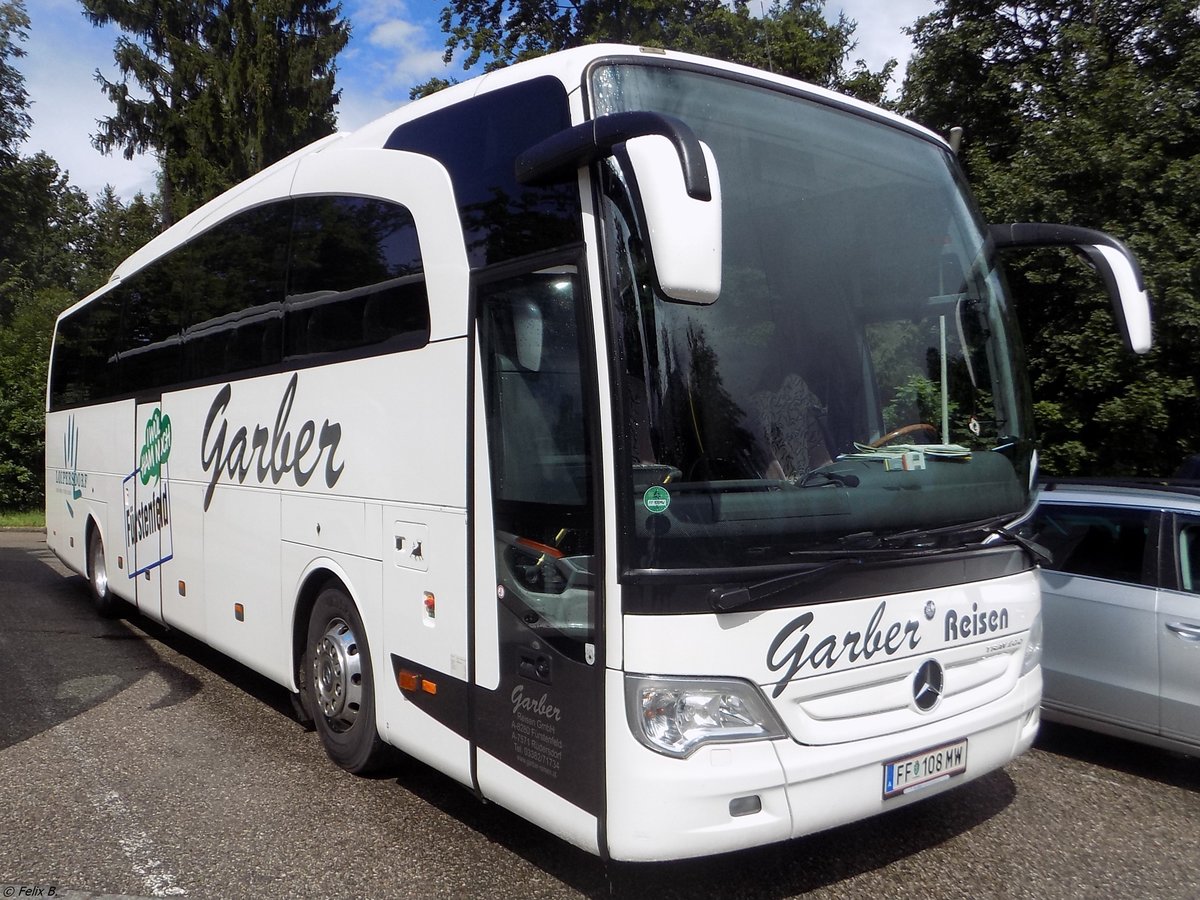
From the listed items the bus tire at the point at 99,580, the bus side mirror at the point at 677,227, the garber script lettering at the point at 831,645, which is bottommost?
the bus tire at the point at 99,580

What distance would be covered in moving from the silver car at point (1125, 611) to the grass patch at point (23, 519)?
64.2 feet

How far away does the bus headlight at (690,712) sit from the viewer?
3.50 m

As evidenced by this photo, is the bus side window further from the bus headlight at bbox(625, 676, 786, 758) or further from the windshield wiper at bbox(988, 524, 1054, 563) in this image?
the windshield wiper at bbox(988, 524, 1054, 563)

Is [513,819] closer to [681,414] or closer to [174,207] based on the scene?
[681,414]

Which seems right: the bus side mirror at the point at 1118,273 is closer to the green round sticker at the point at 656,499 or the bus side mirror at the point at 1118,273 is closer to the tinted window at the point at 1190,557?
the tinted window at the point at 1190,557

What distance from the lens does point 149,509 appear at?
846 centimetres

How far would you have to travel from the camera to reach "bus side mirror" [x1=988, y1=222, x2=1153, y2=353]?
4699 millimetres

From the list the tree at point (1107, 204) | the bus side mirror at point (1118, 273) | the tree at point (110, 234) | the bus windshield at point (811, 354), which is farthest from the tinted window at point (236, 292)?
the tree at point (110, 234)

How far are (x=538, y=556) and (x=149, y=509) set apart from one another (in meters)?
5.68

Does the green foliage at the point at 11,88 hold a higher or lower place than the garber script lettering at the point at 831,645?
higher

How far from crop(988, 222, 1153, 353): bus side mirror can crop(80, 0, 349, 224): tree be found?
25.4 meters

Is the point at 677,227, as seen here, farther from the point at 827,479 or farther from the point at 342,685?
the point at 342,685

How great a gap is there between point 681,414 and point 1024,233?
2.54 metres

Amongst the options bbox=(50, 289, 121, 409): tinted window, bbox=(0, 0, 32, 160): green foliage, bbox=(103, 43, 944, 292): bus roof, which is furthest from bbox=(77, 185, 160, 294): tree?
bbox=(103, 43, 944, 292): bus roof
